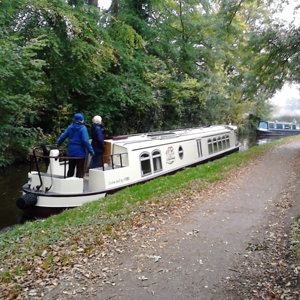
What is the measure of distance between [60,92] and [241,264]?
505 inches

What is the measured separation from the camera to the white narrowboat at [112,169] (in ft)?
28.9

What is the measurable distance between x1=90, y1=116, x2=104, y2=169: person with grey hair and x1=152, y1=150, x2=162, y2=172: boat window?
7.69 ft

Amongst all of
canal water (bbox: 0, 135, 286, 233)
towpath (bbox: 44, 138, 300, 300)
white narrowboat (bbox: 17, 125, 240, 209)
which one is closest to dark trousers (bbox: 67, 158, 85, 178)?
white narrowboat (bbox: 17, 125, 240, 209)

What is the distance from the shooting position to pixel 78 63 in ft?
45.1

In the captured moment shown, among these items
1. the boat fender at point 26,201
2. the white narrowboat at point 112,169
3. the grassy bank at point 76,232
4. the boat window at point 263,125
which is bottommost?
the grassy bank at point 76,232

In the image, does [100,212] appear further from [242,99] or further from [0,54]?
[242,99]

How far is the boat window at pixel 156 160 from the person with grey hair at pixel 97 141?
2344mm

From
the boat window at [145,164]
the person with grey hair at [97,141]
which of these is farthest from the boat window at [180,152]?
the person with grey hair at [97,141]

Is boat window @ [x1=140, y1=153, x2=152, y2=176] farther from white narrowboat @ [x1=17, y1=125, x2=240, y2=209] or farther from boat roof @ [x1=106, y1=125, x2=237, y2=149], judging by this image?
boat roof @ [x1=106, y1=125, x2=237, y2=149]

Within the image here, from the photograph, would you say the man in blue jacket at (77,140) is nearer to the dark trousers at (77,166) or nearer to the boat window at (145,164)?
the dark trousers at (77,166)

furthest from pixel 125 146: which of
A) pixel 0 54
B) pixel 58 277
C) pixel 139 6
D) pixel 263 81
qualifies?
Answer: pixel 139 6

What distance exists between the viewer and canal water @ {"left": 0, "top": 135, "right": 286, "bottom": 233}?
9166mm

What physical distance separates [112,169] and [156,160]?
2.58 meters

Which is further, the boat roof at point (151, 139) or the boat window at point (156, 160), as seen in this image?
the boat window at point (156, 160)
